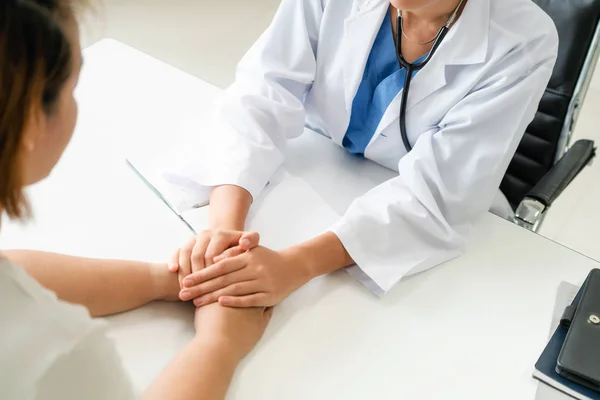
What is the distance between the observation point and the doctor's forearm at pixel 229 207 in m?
0.95

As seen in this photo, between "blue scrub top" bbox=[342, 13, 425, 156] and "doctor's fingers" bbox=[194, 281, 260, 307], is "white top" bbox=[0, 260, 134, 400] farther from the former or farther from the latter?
"blue scrub top" bbox=[342, 13, 425, 156]

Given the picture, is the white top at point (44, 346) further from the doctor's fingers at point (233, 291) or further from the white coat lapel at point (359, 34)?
the white coat lapel at point (359, 34)

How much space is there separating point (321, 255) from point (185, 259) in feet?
0.65

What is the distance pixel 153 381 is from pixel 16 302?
0.26 m

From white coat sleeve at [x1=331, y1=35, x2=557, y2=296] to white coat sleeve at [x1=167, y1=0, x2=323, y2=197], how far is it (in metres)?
0.21

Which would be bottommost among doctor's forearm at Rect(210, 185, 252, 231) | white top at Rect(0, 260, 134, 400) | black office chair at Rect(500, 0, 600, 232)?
doctor's forearm at Rect(210, 185, 252, 231)

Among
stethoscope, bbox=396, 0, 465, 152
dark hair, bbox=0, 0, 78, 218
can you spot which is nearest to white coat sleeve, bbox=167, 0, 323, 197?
stethoscope, bbox=396, 0, 465, 152

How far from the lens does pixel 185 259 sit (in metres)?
0.88

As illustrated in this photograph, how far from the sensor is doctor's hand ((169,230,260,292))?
0.88m

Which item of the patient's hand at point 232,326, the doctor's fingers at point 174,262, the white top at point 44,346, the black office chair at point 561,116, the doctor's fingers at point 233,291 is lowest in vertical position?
the patient's hand at point 232,326

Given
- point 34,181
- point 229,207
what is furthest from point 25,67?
point 229,207

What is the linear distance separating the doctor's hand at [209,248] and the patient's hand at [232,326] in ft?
0.23

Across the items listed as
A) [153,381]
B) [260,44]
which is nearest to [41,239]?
[153,381]

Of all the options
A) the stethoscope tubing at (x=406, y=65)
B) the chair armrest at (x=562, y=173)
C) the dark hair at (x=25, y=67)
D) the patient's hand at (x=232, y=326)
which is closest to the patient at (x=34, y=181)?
the dark hair at (x=25, y=67)
